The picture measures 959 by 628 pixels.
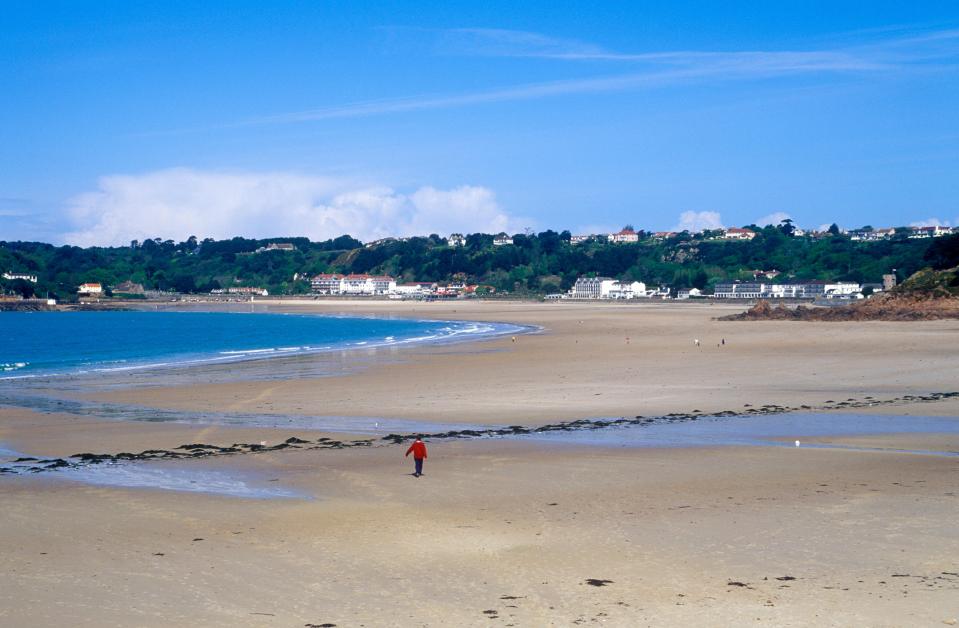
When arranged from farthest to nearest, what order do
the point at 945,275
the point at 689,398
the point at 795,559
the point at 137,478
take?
the point at 945,275
the point at 689,398
the point at 137,478
the point at 795,559

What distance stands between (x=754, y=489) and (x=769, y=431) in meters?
5.18

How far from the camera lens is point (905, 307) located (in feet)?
180

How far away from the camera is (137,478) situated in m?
12.9

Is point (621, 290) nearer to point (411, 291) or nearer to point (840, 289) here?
point (840, 289)

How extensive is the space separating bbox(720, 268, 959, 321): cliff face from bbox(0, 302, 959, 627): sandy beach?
118 ft

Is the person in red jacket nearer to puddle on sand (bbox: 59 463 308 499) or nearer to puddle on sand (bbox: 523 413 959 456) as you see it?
puddle on sand (bbox: 59 463 308 499)

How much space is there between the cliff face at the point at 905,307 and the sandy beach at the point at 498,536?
3587 centimetres

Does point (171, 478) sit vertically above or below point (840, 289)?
below

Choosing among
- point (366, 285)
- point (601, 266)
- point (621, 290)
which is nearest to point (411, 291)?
point (366, 285)

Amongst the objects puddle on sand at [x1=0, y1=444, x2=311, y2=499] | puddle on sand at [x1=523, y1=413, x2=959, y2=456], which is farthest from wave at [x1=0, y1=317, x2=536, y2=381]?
puddle on sand at [x1=523, y1=413, x2=959, y2=456]

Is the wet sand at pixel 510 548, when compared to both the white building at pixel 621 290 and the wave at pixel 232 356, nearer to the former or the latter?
the wave at pixel 232 356

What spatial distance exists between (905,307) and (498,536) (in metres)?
51.2

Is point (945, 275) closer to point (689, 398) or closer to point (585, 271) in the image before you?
point (689, 398)

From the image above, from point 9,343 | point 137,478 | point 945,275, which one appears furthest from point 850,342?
point 9,343
